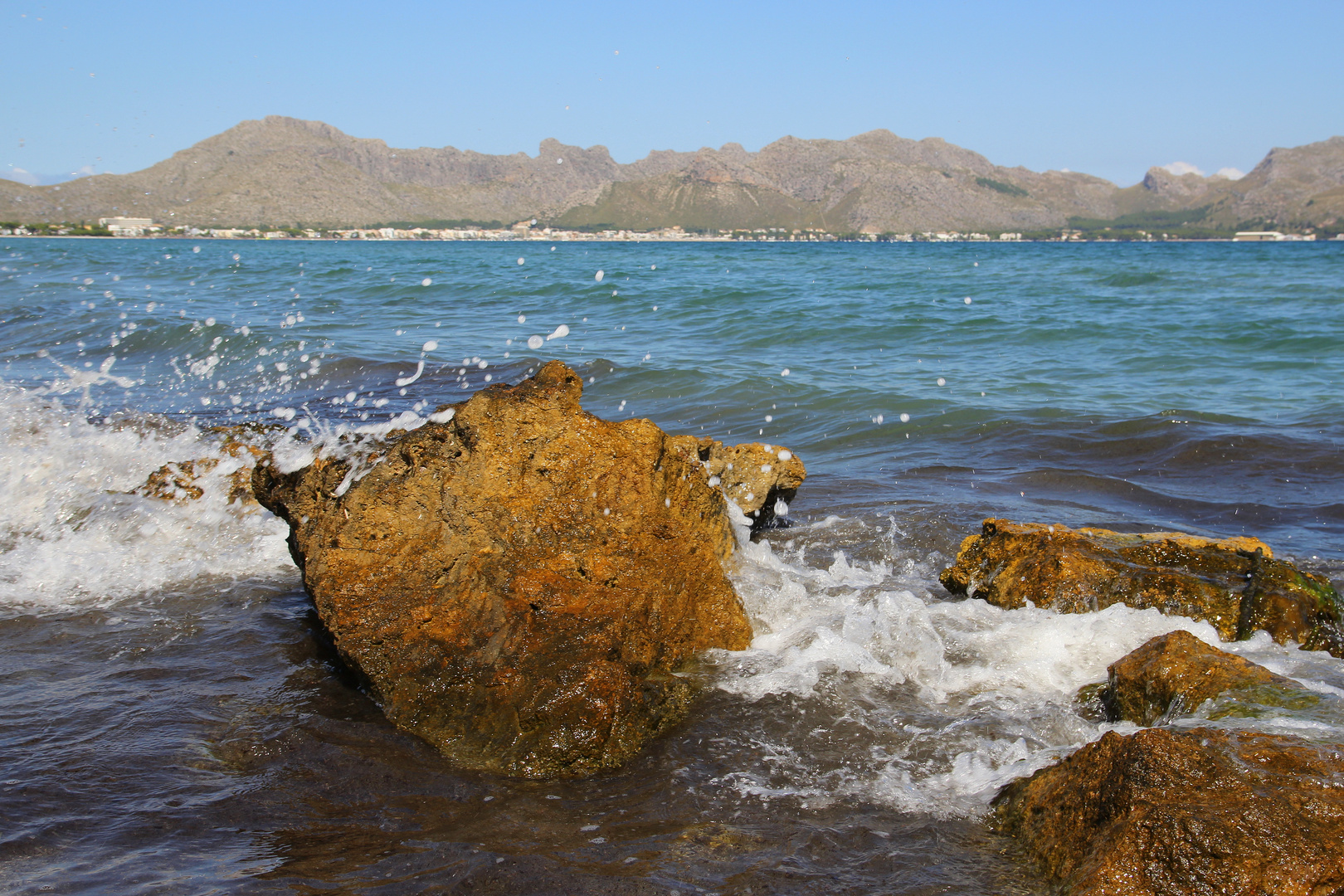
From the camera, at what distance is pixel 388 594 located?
334 cm

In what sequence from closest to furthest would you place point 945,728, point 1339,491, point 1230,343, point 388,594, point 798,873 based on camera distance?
point 798,873 < point 945,728 < point 388,594 < point 1339,491 < point 1230,343

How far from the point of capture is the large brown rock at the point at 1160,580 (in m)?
3.67

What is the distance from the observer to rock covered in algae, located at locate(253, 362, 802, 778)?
2.98 metres

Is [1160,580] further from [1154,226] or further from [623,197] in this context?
[1154,226]

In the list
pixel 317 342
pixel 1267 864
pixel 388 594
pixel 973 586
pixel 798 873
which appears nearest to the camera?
pixel 1267 864

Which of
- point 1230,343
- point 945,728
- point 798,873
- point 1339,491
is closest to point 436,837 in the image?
point 798,873

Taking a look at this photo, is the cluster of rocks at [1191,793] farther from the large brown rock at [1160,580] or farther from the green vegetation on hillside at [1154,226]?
the green vegetation on hillside at [1154,226]

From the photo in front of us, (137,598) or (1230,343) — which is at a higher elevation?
(1230,343)

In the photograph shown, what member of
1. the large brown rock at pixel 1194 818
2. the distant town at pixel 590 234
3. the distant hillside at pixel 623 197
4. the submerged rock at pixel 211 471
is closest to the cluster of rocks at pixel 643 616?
the large brown rock at pixel 1194 818

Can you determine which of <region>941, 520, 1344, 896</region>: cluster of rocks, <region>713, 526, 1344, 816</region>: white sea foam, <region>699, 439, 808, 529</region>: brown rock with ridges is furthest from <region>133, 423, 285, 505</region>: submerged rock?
<region>941, 520, 1344, 896</region>: cluster of rocks

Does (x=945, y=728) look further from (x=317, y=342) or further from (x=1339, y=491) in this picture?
(x=317, y=342)

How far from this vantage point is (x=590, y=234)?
12525 centimetres

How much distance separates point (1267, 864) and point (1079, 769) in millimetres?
477

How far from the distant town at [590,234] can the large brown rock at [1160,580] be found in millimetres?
88592
